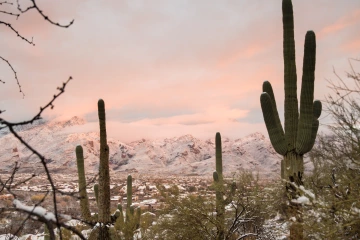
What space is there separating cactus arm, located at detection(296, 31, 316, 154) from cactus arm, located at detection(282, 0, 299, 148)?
0.32 m

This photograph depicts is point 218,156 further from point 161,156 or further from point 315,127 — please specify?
point 161,156

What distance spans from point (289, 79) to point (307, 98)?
2.73 feet

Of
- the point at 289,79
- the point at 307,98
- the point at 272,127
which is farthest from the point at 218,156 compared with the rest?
the point at 307,98

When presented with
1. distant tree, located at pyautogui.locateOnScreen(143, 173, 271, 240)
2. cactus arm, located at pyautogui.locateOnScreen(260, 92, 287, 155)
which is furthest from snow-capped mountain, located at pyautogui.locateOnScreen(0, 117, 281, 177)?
cactus arm, located at pyautogui.locateOnScreen(260, 92, 287, 155)

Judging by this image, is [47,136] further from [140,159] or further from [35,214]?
[35,214]

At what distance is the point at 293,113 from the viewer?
31.6ft

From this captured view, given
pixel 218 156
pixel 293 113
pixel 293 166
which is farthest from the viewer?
pixel 218 156

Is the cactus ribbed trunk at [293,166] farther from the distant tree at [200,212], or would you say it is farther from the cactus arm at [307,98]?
the distant tree at [200,212]

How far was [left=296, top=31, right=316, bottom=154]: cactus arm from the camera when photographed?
9.21 meters

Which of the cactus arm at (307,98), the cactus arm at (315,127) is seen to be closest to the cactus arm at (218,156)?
the cactus arm at (315,127)

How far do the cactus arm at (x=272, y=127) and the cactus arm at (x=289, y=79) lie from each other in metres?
0.19

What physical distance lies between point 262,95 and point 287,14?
8.28 ft

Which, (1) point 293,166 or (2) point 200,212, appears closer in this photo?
(1) point 293,166

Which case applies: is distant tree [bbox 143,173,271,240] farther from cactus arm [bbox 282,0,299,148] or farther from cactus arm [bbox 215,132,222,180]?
cactus arm [bbox 282,0,299,148]
